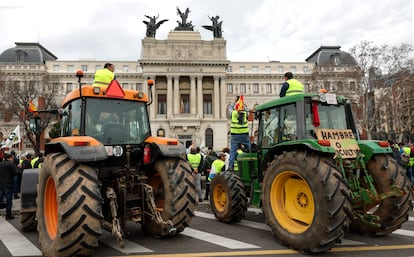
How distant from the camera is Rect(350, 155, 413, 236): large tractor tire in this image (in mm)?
5047

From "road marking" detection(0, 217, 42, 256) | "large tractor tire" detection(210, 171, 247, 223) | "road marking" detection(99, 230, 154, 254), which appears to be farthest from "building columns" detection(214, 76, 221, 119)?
"road marking" detection(99, 230, 154, 254)

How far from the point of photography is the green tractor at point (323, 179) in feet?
14.0

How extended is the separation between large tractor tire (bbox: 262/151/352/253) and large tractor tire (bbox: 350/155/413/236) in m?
1.13

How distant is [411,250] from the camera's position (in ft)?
15.6

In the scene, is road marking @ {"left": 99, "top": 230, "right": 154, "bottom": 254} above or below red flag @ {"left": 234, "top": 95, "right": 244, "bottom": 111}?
below

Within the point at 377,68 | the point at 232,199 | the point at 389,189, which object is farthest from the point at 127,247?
the point at 377,68

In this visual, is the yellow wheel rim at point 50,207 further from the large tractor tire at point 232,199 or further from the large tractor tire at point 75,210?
the large tractor tire at point 232,199

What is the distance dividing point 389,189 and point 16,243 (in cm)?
649

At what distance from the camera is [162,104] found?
5712cm

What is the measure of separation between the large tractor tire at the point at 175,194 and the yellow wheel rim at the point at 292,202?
139 centimetres

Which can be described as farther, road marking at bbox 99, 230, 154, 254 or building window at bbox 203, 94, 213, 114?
building window at bbox 203, 94, 213, 114

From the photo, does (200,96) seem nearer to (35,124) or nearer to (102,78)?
Answer: (35,124)

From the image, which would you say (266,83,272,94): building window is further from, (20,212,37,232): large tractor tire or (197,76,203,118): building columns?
(20,212,37,232): large tractor tire

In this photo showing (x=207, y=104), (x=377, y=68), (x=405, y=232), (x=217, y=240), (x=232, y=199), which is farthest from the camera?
(x=207, y=104)
